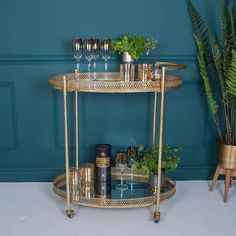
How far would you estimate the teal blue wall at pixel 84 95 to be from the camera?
7.35 ft

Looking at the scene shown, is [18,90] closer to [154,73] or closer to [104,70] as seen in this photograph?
[104,70]

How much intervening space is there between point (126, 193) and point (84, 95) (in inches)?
28.5

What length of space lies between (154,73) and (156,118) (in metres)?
0.52

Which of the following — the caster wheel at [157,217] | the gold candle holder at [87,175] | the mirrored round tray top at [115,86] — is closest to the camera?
the mirrored round tray top at [115,86]

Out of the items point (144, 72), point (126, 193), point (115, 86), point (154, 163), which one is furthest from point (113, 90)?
point (126, 193)

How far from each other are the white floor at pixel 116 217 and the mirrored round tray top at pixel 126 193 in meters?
0.09

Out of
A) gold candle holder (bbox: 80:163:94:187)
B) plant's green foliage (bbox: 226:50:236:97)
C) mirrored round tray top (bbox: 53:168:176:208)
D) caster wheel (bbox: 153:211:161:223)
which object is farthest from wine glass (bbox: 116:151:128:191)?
plant's green foliage (bbox: 226:50:236:97)

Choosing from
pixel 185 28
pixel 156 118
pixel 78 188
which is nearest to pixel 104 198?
pixel 78 188

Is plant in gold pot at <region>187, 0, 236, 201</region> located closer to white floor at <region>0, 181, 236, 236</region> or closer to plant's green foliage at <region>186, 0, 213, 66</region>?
plant's green foliage at <region>186, 0, 213, 66</region>

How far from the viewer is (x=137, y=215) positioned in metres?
2.00

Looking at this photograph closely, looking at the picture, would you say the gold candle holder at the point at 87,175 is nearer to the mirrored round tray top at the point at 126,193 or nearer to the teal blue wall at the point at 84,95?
the mirrored round tray top at the point at 126,193

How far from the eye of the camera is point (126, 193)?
2.14m

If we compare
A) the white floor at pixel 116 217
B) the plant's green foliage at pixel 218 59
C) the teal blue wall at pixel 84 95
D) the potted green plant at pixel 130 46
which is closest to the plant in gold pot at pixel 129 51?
the potted green plant at pixel 130 46

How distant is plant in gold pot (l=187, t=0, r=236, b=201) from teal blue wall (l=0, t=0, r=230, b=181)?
0.12 metres
